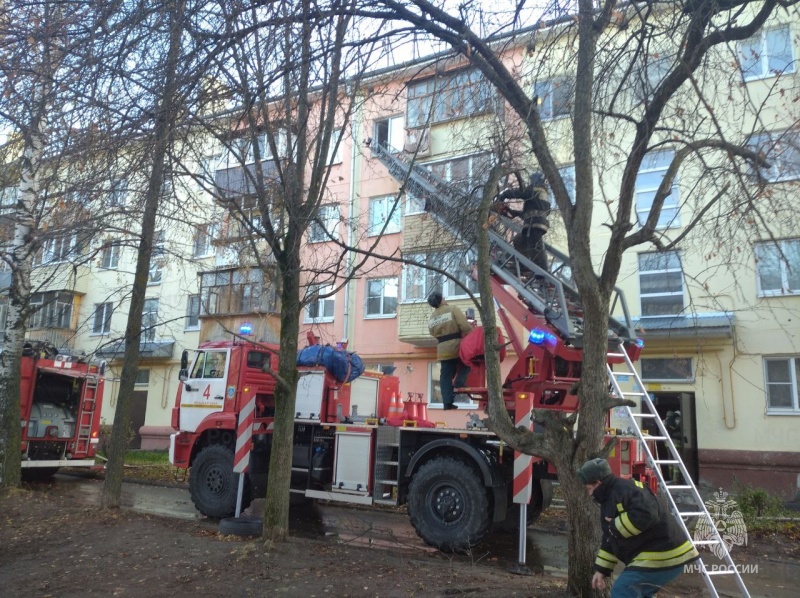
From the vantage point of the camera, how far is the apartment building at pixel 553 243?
7230 mm

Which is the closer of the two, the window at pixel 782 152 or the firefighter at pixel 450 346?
the window at pixel 782 152

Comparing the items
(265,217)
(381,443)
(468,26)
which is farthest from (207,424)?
(468,26)

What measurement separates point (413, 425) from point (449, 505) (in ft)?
4.65

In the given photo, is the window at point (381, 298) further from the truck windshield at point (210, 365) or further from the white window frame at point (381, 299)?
the truck windshield at point (210, 365)

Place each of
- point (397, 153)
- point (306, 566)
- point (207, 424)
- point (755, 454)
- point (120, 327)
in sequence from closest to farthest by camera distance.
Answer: point (306, 566), point (207, 424), point (397, 153), point (755, 454), point (120, 327)

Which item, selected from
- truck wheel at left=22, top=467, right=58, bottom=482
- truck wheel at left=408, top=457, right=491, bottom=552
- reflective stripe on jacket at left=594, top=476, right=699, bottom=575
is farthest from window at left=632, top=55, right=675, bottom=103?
truck wheel at left=22, top=467, right=58, bottom=482

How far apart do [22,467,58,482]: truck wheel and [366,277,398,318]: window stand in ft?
32.8

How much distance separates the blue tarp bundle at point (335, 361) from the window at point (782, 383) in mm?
10110

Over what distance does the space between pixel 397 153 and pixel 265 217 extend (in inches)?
188

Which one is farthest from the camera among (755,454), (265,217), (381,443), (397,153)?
(755,454)

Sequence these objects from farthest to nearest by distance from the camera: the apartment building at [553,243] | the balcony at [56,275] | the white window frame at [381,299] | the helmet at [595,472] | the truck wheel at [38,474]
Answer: the white window frame at [381,299] < the truck wheel at [38,474] < the balcony at [56,275] < the apartment building at [553,243] < the helmet at [595,472]

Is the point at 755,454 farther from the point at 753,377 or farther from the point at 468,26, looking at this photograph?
the point at 468,26

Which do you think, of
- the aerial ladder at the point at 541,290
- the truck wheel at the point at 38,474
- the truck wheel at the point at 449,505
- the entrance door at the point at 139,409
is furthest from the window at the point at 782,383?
the entrance door at the point at 139,409

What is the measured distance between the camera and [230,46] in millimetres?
6070
